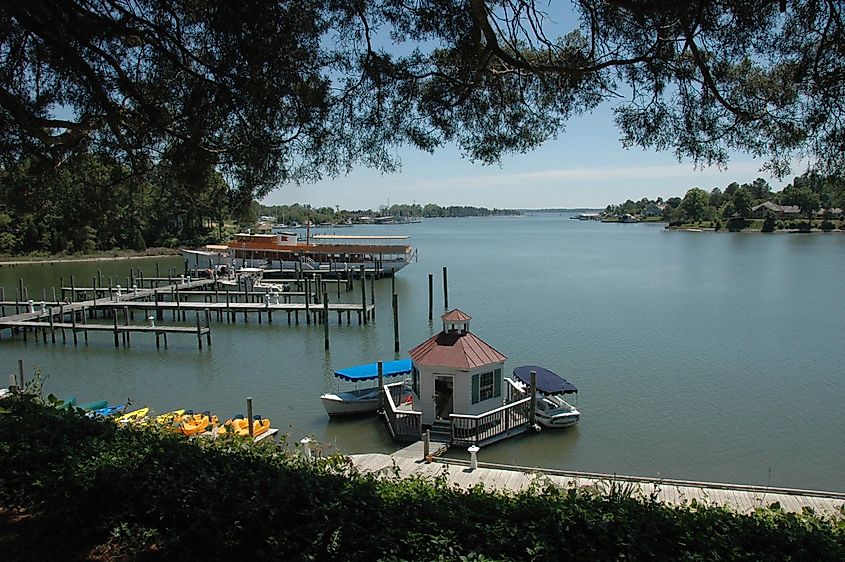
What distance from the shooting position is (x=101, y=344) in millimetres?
29609

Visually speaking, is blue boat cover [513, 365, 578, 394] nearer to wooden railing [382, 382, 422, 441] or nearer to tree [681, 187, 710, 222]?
wooden railing [382, 382, 422, 441]

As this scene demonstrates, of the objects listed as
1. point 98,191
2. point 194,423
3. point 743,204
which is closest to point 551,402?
point 194,423

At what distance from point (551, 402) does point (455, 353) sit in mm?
3424

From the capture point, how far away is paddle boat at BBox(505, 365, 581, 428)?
52.4 ft

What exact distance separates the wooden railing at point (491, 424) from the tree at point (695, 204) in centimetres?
13522

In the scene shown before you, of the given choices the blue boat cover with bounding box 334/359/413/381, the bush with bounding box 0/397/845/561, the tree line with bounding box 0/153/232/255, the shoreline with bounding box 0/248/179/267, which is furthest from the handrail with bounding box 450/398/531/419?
the shoreline with bounding box 0/248/179/267

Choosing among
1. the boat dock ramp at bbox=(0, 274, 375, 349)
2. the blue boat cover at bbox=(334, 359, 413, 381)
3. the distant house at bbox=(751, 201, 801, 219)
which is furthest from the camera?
the distant house at bbox=(751, 201, 801, 219)

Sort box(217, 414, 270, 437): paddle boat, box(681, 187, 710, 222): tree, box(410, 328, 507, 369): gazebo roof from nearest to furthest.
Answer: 1. box(217, 414, 270, 437): paddle boat
2. box(410, 328, 507, 369): gazebo roof
3. box(681, 187, 710, 222): tree

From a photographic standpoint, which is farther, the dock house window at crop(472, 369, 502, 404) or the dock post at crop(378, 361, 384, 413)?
the dock post at crop(378, 361, 384, 413)

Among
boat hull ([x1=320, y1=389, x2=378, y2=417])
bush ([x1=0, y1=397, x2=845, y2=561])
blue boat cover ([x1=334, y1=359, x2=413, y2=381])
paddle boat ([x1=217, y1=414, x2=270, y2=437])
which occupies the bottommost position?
boat hull ([x1=320, y1=389, x2=378, y2=417])

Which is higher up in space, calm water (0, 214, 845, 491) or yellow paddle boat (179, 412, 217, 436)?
yellow paddle boat (179, 412, 217, 436)

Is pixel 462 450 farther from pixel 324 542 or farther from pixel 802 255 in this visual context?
pixel 802 255

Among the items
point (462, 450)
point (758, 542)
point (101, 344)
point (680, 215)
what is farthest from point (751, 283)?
point (680, 215)

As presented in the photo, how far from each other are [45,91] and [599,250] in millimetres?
86989
